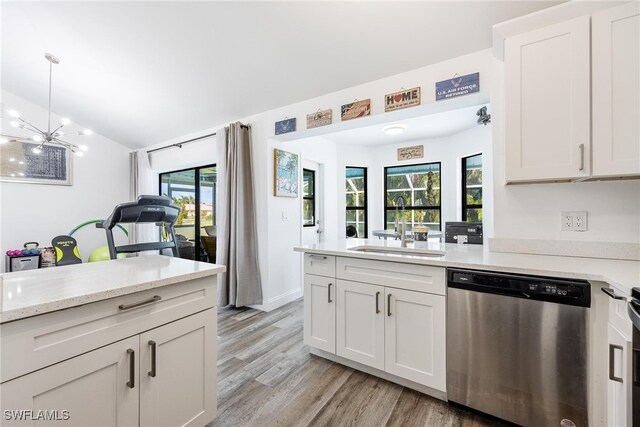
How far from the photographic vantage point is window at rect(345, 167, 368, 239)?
545cm

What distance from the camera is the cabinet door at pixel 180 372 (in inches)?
46.4

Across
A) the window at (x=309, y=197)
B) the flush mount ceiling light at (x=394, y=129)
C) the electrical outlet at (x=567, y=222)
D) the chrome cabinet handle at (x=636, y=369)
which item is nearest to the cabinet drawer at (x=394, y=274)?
the chrome cabinet handle at (x=636, y=369)

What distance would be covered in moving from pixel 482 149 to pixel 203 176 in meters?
4.38

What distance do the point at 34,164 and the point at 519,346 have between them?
6151mm

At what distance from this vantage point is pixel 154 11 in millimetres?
2162

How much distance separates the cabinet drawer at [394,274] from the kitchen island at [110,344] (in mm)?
981

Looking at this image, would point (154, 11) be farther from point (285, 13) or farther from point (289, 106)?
point (289, 106)

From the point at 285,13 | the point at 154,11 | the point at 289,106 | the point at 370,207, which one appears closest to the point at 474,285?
the point at 285,13

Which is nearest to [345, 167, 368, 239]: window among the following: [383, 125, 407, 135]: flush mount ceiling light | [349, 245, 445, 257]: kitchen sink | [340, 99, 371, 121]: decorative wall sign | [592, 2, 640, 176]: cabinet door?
[383, 125, 407, 135]: flush mount ceiling light

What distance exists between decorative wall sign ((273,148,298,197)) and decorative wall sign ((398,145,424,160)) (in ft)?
7.86

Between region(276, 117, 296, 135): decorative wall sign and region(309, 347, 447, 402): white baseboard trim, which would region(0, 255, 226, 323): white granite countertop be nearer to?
region(309, 347, 447, 402): white baseboard trim

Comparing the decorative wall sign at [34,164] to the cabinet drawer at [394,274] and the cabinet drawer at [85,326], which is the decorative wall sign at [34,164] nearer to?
the cabinet drawer at [85,326]

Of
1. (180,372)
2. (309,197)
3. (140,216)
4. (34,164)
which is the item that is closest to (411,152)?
(309,197)
